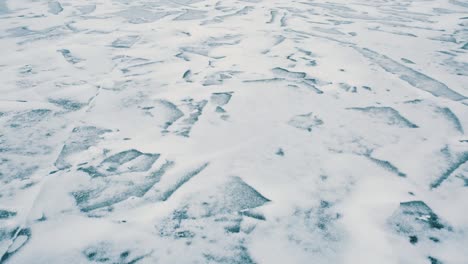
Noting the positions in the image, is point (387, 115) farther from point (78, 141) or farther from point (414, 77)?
point (78, 141)

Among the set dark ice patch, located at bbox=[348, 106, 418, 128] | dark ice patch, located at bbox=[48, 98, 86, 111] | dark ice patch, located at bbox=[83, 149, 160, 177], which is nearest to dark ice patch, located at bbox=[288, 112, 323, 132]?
dark ice patch, located at bbox=[348, 106, 418, 128]

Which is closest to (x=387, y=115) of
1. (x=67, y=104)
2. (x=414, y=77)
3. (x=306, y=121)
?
(x=306, y=121)

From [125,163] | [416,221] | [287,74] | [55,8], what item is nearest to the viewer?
[416,221]

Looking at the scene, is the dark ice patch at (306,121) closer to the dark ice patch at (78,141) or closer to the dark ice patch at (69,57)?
the dark ice patch at (78,141)

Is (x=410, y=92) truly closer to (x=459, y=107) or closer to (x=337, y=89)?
(x=459, y=107)

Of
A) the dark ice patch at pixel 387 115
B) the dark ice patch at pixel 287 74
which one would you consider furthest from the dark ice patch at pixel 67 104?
the dark ice patch at pixel 387 115

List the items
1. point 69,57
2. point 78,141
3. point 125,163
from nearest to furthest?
point 125,163
point 78,141
point 69,57

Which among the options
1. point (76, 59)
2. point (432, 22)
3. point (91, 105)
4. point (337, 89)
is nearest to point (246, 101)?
point (337, 89)

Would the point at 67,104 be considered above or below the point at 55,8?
below
